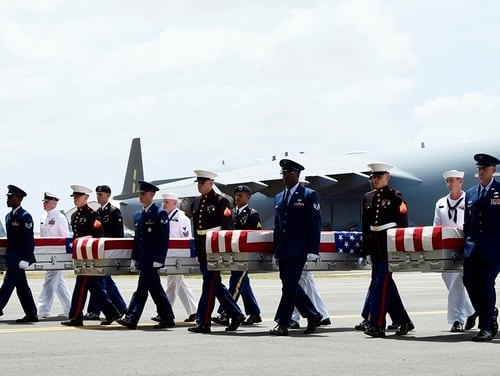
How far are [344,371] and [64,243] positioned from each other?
329 inches

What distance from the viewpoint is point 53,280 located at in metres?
16.3

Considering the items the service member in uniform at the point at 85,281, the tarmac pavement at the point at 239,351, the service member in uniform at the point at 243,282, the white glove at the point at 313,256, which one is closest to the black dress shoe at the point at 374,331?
the tarmac pavement at the point at 239,351

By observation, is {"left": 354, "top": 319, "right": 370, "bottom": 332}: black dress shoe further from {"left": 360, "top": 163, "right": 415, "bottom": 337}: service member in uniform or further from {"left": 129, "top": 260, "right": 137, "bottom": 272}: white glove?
{"left": 129, "top": 260, "right": 137, "bottom": 272}: white glove

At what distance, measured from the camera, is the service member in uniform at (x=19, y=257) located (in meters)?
14.6

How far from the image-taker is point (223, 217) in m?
13.1

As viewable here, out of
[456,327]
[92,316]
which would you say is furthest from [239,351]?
[92,316]

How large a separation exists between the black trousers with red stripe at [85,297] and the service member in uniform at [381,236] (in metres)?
3.81

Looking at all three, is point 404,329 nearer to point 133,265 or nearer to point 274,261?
point 274,261

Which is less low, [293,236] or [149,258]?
[293,236]

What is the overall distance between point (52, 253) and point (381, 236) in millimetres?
5957

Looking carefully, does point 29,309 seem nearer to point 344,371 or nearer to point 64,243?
point 64,243

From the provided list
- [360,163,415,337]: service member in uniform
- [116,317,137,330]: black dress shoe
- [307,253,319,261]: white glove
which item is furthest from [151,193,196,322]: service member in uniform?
[360,163,415,337]: service member in uniform

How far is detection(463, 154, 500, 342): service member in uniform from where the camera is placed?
438 inches

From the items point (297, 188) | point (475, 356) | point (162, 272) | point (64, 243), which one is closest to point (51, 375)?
point (475, 356)
